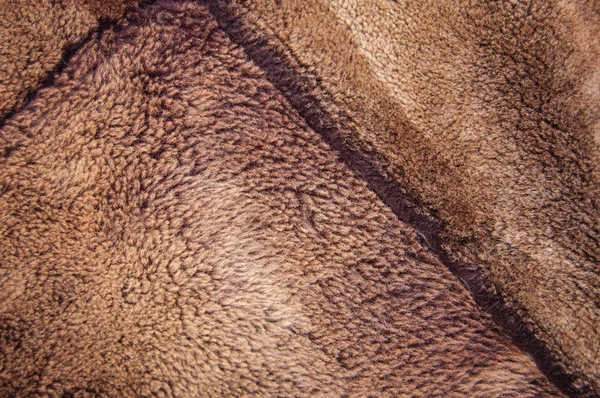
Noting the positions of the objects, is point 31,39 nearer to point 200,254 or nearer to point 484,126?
point 200,254

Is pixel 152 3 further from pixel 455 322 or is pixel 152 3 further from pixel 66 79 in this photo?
pixel 455 322

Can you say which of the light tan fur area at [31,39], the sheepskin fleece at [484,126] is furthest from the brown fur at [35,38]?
the sheepskin fleece at [484,126]

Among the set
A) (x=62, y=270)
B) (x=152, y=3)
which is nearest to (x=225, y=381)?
(x=62, y=270)

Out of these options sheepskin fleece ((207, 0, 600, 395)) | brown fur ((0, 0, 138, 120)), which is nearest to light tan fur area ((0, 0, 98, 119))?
brown fur ((0, 0, 138, 120))

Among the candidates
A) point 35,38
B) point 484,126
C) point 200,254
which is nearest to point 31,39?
point 35,38

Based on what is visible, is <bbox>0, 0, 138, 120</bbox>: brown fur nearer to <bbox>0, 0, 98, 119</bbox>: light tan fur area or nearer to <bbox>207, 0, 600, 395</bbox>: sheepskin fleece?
<bbox>0, 0, 98, 119</bbox>: light tan fur area

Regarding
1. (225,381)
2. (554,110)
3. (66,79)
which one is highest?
(554,110)
